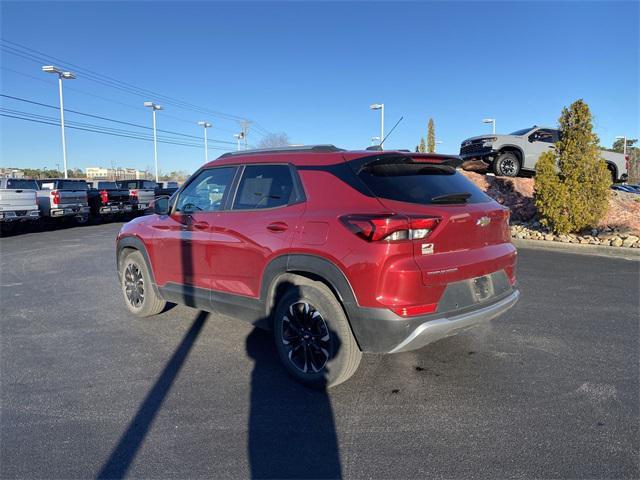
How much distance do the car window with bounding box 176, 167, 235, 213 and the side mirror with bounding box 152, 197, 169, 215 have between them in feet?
0.58

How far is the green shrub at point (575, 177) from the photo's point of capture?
10812 millimetres

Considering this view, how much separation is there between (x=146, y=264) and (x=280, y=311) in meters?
2.20

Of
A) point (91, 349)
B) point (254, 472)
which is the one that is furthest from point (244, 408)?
point (91, 349)

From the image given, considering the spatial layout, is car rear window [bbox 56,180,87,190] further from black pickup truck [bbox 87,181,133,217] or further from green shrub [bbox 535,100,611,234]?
green shrub [bbox 535,100,611,234]

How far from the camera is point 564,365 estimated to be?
3.92 meters

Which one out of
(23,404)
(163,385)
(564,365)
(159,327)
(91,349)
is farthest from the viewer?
(159,327)

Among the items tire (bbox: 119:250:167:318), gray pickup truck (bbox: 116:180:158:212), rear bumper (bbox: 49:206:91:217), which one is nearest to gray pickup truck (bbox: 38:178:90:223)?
rear bumper (bbox: 49:206:91:217)

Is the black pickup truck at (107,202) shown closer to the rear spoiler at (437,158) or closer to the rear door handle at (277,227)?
the rear door handle at (277,227)

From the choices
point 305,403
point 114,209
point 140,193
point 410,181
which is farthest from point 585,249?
point 140,193

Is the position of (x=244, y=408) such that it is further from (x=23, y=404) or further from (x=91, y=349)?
(x=91, y=349)

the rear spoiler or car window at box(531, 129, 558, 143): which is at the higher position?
car window at box(531, 129, 558, 143)

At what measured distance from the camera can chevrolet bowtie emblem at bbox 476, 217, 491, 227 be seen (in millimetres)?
3441

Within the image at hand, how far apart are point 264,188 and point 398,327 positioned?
66.9 inches

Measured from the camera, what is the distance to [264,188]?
391 centimetres
